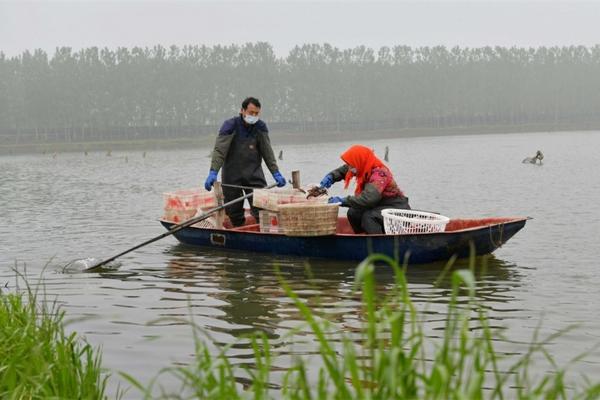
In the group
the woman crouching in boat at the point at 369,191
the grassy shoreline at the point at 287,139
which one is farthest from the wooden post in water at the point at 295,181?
the grassy shoreline at the point at 287,139

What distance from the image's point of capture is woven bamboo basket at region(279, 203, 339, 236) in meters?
11.4

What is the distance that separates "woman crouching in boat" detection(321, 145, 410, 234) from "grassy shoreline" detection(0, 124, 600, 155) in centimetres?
8412

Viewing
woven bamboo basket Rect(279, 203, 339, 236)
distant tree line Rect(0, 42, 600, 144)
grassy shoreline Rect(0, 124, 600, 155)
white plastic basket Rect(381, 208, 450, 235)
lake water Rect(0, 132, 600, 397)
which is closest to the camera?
lake water Rect(0, 132, 600, 397)

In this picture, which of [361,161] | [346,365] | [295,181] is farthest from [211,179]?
[346,365]

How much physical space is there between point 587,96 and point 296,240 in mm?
172623

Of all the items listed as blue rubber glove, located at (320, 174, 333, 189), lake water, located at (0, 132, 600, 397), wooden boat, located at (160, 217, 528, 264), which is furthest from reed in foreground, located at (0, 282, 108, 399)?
blue rubber glove, located at (320, 174, 333, 189)

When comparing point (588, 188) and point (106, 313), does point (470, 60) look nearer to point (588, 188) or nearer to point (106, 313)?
point (588, 188)

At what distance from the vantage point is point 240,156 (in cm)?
1347

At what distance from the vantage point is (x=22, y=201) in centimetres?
2766

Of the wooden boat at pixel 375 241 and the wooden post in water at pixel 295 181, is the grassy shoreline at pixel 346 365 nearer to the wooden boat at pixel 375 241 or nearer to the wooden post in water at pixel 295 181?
the wooden boat at pixel 375 241

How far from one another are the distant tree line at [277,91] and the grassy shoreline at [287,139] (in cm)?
447

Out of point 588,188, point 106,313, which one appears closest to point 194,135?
point 588,188

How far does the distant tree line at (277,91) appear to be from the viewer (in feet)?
412

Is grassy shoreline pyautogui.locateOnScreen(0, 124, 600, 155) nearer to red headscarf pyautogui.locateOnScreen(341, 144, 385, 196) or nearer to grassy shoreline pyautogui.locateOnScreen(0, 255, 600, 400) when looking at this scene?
red headscarf pyautogui.locateOnScreen(341, 144, 385, 196)
